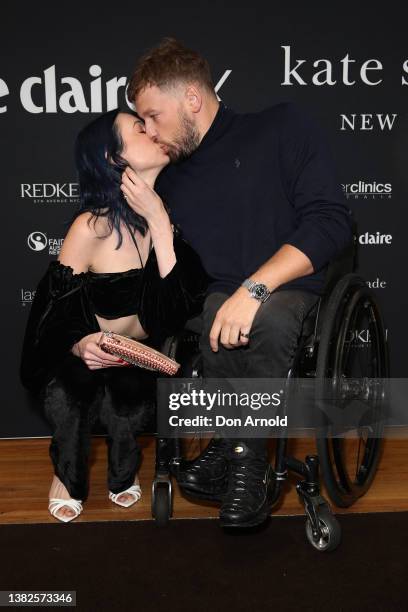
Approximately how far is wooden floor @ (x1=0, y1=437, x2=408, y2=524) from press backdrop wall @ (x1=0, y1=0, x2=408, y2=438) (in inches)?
14.4

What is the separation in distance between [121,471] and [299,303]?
0.90 meters

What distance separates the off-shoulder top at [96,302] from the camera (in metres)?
2.36

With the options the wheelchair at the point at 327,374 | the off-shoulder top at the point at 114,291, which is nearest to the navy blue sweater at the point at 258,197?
the wheelchair at the point at 327,374

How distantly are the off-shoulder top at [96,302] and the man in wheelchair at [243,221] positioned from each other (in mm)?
86

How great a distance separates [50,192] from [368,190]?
4.41 feet

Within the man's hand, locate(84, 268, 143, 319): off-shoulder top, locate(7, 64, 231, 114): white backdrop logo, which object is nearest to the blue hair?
locate(84, 268, 143, 319): off-shoulder top

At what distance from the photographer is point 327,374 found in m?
2.06

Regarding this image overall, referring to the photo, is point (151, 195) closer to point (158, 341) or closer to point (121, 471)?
point (158, 341)

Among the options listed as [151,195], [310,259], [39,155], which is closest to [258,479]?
[310,259]

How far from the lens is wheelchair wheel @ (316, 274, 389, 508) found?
2066 mm

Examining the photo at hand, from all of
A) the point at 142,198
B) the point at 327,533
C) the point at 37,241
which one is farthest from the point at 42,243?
the point at 327,533

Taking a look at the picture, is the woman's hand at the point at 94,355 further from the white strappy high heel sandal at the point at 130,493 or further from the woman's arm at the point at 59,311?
the white strappy high heel sandal at the point at 130,493

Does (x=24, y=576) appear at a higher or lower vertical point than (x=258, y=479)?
lower

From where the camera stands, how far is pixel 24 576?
2.03 meters
